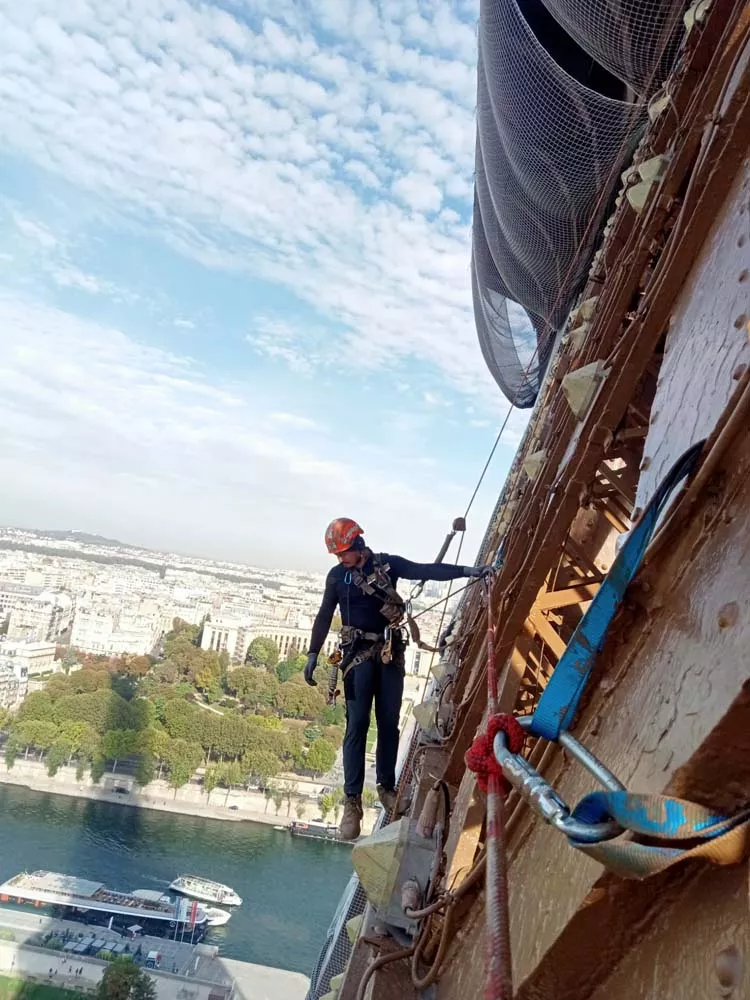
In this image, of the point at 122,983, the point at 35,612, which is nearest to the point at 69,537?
the point at 35,612

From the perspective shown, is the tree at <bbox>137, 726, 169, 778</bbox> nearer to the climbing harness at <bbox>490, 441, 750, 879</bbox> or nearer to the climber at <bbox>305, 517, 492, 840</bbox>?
the climber at <bbox>305, 517, 492, 840</bbox>

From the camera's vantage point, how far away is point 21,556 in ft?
381

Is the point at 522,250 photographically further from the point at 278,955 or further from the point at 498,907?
the point at 278,955

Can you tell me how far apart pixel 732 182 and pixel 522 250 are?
18.0ft

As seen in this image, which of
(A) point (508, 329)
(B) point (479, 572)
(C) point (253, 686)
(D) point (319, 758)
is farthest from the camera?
(C) point (253, 686)

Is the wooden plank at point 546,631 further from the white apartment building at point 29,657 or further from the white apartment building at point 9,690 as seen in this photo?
the white apartment building at point 29,657

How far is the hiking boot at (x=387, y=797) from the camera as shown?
12.3 feet

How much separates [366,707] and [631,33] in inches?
148

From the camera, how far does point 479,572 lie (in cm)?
321

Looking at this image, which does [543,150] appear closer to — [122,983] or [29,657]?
[122,983]

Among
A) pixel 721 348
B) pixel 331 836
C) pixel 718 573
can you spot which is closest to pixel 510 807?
pixel 718 573

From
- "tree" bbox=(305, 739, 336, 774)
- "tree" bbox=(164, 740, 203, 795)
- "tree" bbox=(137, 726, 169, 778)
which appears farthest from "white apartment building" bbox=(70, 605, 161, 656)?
"tree" bbox=(305, 739, 336, 774)

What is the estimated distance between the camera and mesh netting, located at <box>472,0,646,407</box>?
15.5 feet

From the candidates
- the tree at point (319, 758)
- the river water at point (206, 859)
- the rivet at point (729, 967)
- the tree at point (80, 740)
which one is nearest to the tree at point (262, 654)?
the tree at point (319, 758)
